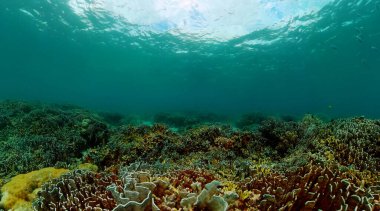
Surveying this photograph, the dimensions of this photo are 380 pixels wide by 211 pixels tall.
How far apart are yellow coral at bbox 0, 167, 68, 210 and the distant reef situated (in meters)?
0.02

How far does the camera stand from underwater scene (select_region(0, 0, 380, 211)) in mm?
3652

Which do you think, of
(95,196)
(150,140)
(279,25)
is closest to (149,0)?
(279,25)

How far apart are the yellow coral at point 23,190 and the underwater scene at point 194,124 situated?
0.03 metres

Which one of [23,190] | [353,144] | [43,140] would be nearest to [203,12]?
[43,140]

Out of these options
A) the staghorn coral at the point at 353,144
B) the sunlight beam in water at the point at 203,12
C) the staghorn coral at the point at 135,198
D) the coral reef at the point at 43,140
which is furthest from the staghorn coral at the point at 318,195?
the sunlight beam in water at the point at 203,12

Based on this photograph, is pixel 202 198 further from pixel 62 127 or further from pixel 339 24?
pixel 339 24

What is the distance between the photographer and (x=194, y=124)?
20.7 metres

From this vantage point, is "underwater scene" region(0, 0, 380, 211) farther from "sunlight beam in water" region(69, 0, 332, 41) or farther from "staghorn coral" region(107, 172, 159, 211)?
"sunlight beam in water" region(69, 0, 332, 41)

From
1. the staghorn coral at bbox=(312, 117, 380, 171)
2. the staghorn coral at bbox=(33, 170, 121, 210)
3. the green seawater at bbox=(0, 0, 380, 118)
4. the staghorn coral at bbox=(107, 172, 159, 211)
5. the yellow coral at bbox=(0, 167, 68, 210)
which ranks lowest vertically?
the yellow coral at bbox=(0, 167, 68, 210)

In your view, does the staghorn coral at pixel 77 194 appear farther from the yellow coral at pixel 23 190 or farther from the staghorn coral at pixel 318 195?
the staghorn coral at pixel 318 195

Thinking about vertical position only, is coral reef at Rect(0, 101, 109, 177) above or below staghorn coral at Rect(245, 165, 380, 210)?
below

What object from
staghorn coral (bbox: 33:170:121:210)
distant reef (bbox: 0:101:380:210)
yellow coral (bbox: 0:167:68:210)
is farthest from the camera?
yellow coral (bbox: 0:167:68:210)

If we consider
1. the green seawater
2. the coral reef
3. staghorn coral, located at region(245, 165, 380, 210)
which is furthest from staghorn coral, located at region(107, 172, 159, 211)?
the green seawater

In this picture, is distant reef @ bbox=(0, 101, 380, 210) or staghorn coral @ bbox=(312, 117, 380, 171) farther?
staghorn coral @ bbox=(312, 117, 380, 171)
